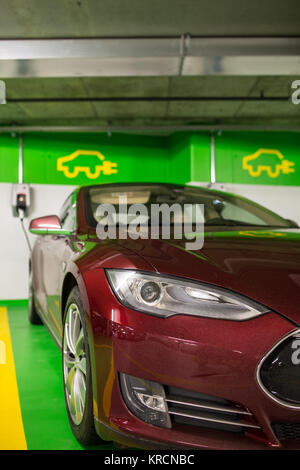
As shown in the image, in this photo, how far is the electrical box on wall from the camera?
5869 mm

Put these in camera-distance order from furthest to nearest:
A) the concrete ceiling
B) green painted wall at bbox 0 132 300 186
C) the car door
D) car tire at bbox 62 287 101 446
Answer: green painted wall at bbox 0 132 300 186, the concrete ceiling, the car door, car tire at bbox 62 287 101 446

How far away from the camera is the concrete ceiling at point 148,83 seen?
327 cm

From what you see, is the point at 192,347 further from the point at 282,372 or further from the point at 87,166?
the point at 87,166

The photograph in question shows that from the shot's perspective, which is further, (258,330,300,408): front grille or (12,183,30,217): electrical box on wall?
(12,183,30,217): electrical box on wall

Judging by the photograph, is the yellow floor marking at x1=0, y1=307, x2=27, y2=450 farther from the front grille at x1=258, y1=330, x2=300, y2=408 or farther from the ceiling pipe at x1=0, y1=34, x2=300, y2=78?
the ceiling pipe at x1=0, y1=34, x2=300, y2=78

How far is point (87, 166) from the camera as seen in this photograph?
6.48 metres

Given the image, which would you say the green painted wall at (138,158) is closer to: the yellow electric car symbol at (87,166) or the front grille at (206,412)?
the yellow electric car symbol at (87,166)

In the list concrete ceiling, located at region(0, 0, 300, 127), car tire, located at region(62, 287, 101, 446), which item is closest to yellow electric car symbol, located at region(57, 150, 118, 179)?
concrete ceiling, located at region(0, 0, 300, 127)

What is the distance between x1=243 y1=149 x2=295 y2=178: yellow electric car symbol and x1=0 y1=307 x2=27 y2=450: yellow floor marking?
455 centimetres

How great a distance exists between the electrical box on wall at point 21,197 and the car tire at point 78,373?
4331mm

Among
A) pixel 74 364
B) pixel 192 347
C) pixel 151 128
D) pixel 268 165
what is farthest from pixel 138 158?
pixel 192 347

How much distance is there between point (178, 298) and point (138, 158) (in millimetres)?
5606

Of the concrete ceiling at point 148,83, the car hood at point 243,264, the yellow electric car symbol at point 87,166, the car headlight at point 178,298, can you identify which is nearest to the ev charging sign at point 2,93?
the concrete ceiling at point 148,83

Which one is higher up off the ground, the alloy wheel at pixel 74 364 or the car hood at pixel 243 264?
the car hood at pixel 243 264
